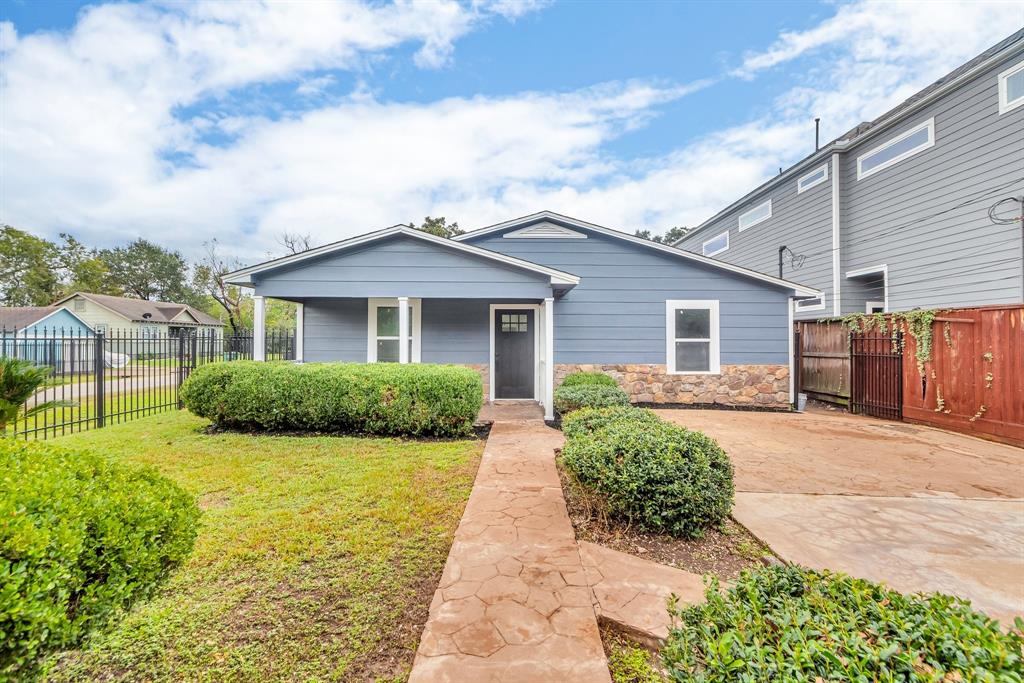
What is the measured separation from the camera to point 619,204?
68.9 feet

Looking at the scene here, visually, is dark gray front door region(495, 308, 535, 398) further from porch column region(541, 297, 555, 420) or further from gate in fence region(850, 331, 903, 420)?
gate in fence region(850, 331, 903, 420)

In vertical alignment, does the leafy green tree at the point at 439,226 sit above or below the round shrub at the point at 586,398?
above

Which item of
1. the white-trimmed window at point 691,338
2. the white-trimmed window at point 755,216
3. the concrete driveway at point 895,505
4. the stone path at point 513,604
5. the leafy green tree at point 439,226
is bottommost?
the concrete driveway at point 895,505

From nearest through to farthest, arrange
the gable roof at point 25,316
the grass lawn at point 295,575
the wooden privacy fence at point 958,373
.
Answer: the grass lawn at point 295,575, the wooden privacy fence at point 958,373, the gable roof at point 25,316

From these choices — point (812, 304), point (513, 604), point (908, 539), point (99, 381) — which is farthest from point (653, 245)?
point (99, 381)

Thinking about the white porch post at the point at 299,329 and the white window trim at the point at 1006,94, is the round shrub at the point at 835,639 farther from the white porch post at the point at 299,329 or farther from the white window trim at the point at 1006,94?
the white window trim at the point at 1006,94

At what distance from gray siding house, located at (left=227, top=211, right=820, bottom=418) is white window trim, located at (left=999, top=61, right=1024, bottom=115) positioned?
4.20 m

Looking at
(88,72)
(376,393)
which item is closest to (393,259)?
(376,393)

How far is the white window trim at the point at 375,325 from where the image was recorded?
934 cm

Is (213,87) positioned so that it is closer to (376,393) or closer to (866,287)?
(376,393)

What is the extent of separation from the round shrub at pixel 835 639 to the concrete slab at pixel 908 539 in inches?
71.9

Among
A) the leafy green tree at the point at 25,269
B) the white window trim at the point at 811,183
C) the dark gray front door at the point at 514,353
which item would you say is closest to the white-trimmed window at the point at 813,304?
the white window trim at the point at 811,183

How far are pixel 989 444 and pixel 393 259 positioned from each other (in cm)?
975

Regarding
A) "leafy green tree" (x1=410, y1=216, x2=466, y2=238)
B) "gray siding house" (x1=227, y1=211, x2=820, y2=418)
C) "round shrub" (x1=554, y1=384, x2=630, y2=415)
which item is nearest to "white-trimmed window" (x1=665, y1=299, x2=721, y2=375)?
"gray siding house" (x1=227, y1=211, x2=820, y2=418)
